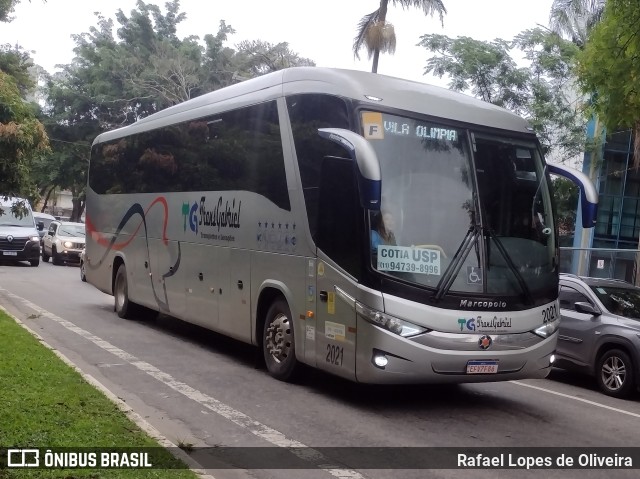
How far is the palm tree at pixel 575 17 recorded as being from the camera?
22.4m

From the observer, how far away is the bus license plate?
8.44 meters

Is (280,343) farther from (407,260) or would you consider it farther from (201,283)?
(201,283)

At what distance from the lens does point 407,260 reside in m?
8.37

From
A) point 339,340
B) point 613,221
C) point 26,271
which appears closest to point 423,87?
point 339,340

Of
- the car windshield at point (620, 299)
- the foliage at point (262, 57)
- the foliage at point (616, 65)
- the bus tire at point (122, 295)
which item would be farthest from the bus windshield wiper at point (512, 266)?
the foliage at point (262, 57)

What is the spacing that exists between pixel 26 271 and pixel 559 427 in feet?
72.5

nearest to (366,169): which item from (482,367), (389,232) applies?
(389,232)

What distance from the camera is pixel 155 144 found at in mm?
14648

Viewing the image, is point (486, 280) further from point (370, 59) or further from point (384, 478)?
point (370, 59)

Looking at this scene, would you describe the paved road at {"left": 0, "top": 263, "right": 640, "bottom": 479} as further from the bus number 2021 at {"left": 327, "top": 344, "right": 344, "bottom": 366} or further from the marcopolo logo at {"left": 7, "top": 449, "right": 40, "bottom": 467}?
the marcopolo logo at {"left": 7, "top": 449, "right": 40, "bottom": 467}

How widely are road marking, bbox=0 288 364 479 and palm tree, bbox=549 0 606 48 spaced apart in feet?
50.8

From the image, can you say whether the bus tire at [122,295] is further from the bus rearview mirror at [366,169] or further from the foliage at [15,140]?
the bus rearview mirror at [366,169]

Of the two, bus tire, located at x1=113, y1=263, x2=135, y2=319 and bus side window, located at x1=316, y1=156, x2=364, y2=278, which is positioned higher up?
bus side window, located at x1=316, y1=156, x2=364, y2=278

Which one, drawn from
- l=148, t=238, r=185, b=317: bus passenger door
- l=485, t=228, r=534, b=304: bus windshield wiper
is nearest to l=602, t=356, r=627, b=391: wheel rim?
l=485, t=228, r=534, b=304: bus windshield wiper
